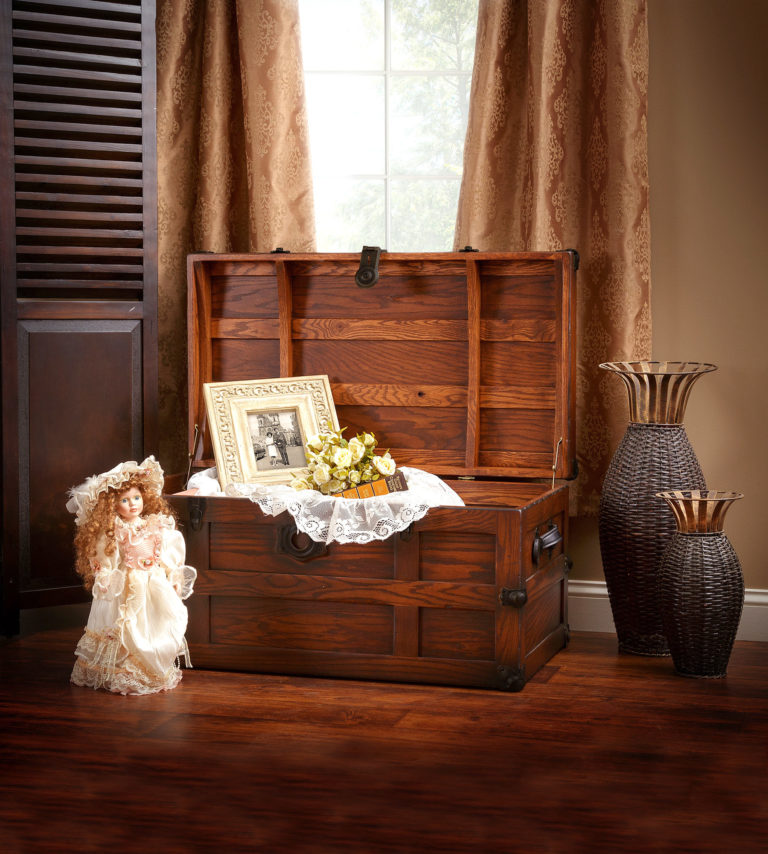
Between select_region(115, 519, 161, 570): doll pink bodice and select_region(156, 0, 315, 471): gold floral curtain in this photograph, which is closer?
select_region(115, 519, 161, 570): doll pink bodice

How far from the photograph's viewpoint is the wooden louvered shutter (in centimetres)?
321

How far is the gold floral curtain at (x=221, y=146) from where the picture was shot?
11.6 ft

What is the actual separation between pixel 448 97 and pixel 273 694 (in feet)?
6.78

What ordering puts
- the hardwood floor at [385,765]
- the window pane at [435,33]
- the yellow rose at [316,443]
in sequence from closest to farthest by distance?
the hardwood floor at [385,765] → the yellow rose at [316,443] → the window pane at [435,33]

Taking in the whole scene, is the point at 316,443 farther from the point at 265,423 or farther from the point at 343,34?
the point at 343,34

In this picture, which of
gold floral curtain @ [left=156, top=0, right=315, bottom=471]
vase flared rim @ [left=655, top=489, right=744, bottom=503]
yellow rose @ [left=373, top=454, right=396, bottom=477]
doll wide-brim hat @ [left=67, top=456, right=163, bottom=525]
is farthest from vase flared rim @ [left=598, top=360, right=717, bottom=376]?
doll wide-brim hat @ [left=67, top=456, right=163, bottom=525]

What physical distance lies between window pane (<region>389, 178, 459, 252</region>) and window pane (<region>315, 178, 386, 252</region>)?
0.17 ft

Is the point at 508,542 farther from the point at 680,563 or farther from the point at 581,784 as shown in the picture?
the point at 581,784

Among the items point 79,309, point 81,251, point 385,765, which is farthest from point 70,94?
point 385,765

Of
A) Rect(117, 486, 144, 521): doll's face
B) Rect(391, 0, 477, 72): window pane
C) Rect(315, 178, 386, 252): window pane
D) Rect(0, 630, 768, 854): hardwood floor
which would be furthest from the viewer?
Rect(315, 178, 386, 252): window pane

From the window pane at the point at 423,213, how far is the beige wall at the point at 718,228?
690mm

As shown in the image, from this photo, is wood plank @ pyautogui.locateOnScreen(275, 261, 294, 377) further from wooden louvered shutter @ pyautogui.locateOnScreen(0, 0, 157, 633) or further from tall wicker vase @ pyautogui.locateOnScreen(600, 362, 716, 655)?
tall wicker vase @ pyautogui.locateOnScreen(600, 362, 716, 655)

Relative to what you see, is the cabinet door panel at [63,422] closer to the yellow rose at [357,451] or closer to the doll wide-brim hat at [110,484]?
the doll wide-brim hat at [110,484]

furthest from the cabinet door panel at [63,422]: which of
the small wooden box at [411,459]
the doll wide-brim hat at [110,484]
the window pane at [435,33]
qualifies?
the window pane at [435,33]
